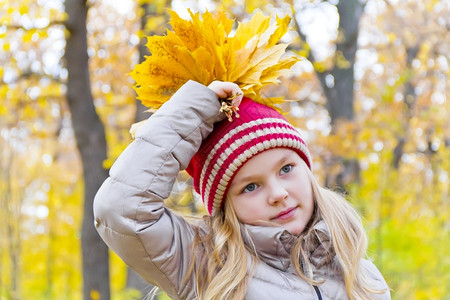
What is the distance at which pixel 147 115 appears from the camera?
435cm

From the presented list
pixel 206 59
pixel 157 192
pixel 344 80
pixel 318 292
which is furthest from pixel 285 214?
pixel 344 80

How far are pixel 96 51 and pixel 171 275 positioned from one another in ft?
19.0

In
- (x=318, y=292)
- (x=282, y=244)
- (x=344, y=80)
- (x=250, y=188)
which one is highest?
(x=250, y=188)

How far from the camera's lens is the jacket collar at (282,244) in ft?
6.54

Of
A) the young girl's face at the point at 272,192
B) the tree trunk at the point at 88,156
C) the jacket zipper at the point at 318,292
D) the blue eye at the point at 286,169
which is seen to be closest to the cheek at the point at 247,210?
the young girl's face at the point at 272,192

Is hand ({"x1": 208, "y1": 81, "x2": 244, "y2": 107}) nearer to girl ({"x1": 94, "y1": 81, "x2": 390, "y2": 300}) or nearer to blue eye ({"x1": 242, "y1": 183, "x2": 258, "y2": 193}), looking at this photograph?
girl ({"x1": 94, "y1": 81, "x2": 390, "y2": 300})

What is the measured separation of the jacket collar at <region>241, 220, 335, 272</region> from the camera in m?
1.99

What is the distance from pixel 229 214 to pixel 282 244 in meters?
0.22

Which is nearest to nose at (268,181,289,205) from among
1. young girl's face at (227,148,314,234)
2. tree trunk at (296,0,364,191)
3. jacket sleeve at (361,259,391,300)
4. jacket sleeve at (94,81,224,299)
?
A: young girl's face at (227,148,314,234)

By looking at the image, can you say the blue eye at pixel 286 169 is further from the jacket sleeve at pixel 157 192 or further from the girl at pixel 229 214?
the jacket sleeve at pixel 157 192

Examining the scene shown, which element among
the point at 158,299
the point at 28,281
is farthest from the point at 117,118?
the point at 158,299

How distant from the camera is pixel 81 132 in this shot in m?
5.16

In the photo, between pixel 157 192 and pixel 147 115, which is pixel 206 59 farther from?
pixel 147 115

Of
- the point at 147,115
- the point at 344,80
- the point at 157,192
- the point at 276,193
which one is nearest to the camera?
the point at 157,192
